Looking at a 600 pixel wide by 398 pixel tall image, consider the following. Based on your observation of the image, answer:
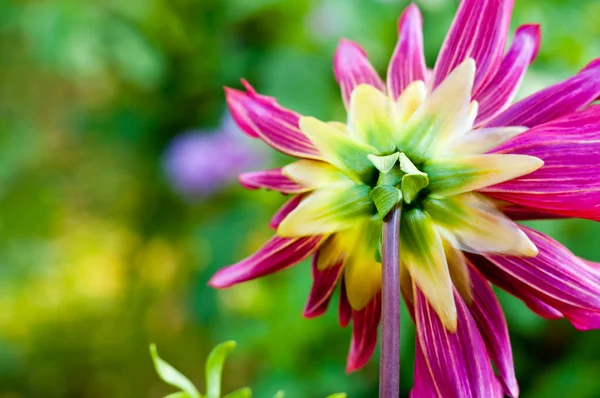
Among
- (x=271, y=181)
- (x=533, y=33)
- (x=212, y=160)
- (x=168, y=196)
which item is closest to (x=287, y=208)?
(x=271, y=181)

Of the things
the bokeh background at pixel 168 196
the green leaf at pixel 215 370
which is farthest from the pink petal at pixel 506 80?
the bokeh background at pixel 168 196

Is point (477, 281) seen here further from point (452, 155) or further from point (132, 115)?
point (132, 115)

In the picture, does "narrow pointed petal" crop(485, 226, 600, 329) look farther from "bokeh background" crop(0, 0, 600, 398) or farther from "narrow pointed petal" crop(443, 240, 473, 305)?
"bokeh background" crop(0, 0, 600, 398)

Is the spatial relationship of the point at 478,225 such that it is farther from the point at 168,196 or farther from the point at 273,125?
the point at 168,196

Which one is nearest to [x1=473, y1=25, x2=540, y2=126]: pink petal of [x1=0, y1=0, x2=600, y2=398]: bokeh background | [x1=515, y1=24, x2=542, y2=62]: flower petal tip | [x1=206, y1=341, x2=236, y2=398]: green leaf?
[x1=515, y1=24, x2=542, y2=62]: flower petal tip

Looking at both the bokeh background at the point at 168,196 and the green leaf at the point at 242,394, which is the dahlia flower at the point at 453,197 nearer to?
the green leaf at the point at 242,394

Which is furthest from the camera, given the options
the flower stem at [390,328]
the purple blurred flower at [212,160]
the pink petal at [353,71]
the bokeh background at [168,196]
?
the purple blurred flower at [212,160]

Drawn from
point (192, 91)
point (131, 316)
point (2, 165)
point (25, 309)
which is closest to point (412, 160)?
point (192, 91)

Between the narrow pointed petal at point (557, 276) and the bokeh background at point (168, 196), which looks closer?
the narrow pointed petal at point (557, 276)
